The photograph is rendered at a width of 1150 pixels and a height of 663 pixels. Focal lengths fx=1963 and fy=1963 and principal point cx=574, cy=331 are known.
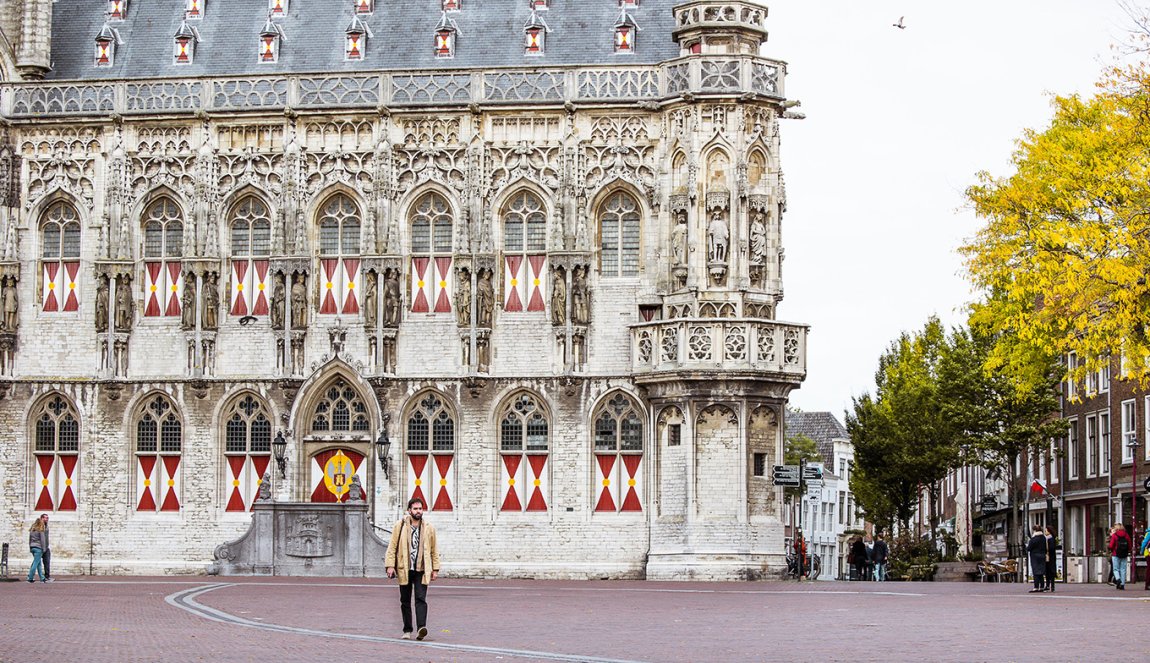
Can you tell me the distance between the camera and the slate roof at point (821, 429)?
119 m

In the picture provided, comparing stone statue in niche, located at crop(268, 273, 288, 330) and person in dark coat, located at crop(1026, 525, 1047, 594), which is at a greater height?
stone statue in niche, located at crop(268, 273, 288, 330)

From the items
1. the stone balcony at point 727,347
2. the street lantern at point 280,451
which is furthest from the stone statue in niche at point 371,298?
the stone balcony at point 727,347

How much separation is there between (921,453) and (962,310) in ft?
62.3

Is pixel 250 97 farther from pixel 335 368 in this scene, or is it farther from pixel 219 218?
pixel 335 368

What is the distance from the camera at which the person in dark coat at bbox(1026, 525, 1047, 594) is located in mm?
40975

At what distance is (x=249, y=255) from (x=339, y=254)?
2417mm

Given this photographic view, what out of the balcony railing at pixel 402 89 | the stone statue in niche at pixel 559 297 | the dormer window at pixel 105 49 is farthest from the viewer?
the dormer window at pixel 105 49

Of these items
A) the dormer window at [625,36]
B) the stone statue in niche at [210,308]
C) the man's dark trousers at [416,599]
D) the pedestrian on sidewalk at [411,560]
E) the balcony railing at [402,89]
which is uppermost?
the dormer window at [625,36]

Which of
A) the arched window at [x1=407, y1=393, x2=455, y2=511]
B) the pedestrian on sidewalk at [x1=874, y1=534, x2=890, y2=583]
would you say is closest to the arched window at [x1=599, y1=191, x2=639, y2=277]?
the arched window at [x1=407, y1=393, x2=455, y2=511]

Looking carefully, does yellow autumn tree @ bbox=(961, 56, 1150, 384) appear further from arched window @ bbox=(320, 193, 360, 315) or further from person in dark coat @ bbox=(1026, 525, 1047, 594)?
arched window @ bbox=(320, 193, 360, 315)

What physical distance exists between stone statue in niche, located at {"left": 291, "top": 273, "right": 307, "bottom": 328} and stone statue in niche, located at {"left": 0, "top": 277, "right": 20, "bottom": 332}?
7.48 m

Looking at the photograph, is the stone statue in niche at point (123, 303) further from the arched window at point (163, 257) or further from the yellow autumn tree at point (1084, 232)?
the yellow autumn tree at point (1084, 232)

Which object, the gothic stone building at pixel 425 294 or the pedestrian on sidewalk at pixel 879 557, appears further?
the pedestrian on sidewalk at pixel 879 557

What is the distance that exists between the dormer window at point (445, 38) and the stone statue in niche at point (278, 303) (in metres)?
7.42
